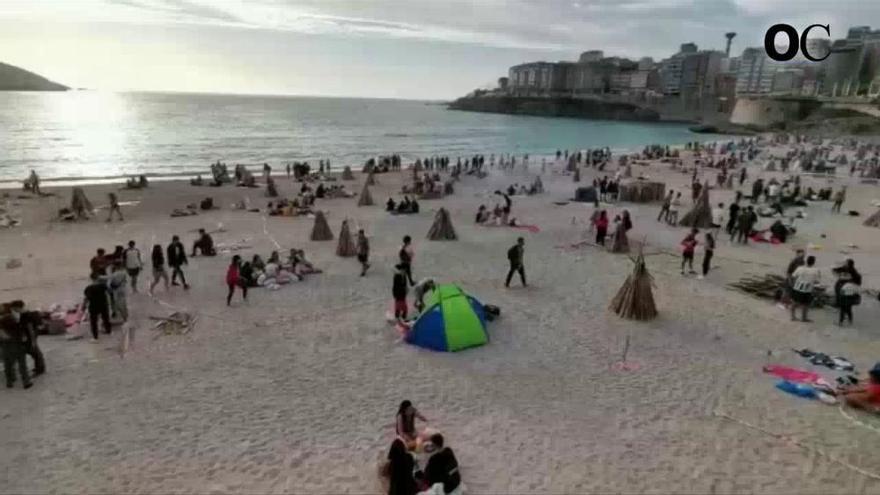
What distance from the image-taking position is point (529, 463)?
23.2 feet

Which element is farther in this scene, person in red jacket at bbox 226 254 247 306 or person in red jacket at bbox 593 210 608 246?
person in red jacket at bbox 593 210 608 246

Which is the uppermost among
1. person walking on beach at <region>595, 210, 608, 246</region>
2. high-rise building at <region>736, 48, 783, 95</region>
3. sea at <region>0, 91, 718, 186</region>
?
high-rise building at <region>736, 48, 783, 95</region>

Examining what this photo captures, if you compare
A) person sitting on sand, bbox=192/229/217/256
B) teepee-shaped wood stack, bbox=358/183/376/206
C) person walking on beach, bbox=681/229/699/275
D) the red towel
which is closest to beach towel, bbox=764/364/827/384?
the red towel

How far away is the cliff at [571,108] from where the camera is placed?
146m

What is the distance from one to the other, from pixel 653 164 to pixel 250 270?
38.1 metres

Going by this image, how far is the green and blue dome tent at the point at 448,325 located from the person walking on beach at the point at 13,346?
585cm

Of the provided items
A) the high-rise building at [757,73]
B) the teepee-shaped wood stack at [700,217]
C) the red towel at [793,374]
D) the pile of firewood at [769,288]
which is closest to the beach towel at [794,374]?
the red towel at [793,374]

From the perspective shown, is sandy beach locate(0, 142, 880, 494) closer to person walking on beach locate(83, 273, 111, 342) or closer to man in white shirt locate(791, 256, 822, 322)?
person walking on beach locate(83, 273, 111, 342)

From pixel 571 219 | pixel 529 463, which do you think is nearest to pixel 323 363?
pixel 529 463

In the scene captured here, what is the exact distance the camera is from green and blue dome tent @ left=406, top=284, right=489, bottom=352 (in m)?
10.2

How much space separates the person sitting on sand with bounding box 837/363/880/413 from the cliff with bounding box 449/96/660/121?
145167mm

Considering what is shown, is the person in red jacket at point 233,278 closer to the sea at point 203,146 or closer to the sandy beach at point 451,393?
the sandy beach at point 451,393

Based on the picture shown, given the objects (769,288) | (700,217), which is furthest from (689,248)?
(700,217)

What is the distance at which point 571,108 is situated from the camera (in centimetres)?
15925
